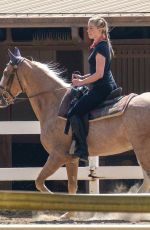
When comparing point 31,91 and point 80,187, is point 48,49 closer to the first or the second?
point 80,187

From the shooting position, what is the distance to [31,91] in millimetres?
11242

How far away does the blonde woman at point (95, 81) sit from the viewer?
1028 cm

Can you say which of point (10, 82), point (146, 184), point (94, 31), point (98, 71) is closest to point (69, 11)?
point (10, 82)

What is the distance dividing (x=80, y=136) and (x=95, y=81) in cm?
71

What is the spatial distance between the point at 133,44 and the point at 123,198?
9.76 metres

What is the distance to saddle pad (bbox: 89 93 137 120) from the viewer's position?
10219 millimetres

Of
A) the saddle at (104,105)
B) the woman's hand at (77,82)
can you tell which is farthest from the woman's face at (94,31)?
the saddle at (104,105)

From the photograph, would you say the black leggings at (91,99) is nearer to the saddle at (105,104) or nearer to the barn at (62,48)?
the saddle at (105,104)

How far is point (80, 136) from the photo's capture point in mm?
10477

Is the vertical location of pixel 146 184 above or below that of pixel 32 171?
below

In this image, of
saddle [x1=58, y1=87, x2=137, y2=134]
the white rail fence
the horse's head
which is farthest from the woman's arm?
the white rail fence

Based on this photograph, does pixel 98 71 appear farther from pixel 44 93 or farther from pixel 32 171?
pixel 32 171

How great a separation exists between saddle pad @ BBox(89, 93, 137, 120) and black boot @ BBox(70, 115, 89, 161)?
0.63 feet

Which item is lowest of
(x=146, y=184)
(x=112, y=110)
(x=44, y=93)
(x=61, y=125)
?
(x=146, y=184)
